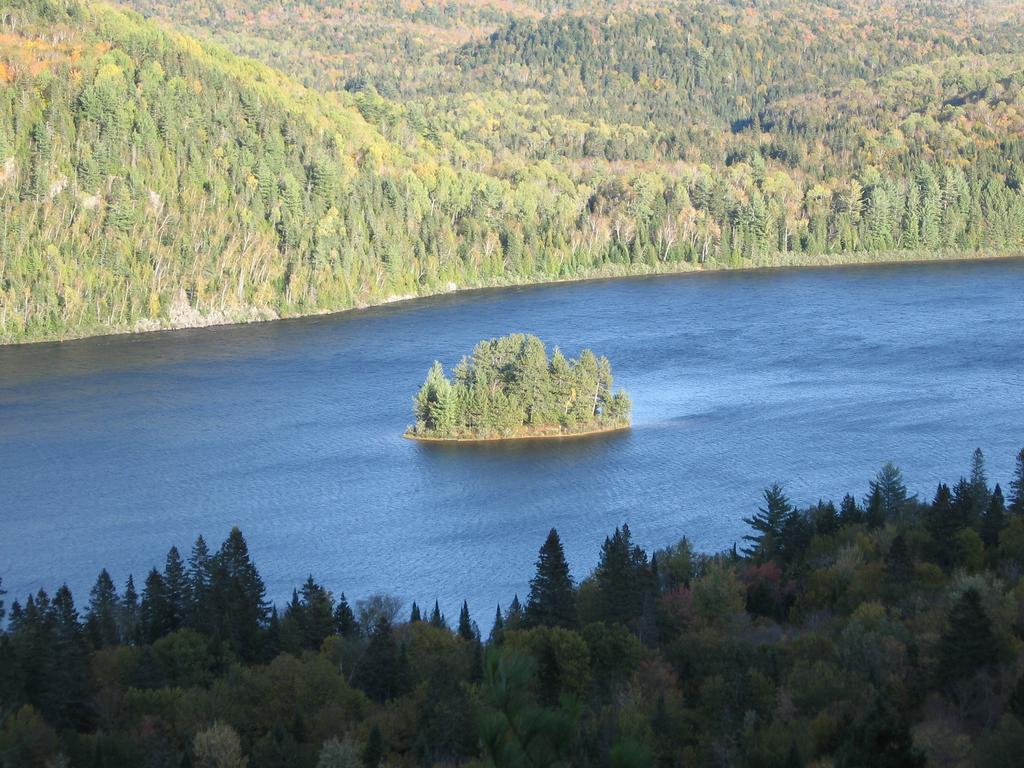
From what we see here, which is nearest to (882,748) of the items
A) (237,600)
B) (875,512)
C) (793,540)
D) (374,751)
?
(374,751)

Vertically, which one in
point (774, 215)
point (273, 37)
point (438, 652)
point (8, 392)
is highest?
point (273, 37)

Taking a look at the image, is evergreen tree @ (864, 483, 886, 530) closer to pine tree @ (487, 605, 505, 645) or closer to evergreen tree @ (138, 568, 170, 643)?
pine tree @ (487, 605, 505, 645)

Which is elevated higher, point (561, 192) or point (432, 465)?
point (561, 192)

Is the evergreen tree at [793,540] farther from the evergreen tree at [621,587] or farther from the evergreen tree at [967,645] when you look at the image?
the evergreen tree at [967,645]

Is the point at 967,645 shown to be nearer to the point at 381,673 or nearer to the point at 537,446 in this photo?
the point at 381,673

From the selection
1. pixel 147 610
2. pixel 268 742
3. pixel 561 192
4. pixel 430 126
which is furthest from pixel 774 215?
pixel 268 742

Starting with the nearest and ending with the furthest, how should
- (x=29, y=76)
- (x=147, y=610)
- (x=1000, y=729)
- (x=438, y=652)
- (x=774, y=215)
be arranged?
1. (x=1000, y=729)
2. (x=438, y=652)
3. (x=147, y=610)
4. (x=29, y=76)
5. (x=774, y=215)

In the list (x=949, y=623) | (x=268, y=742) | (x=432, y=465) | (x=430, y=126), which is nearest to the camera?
(x=268, y=742)

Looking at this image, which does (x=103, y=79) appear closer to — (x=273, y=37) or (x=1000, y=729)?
(x=1000, y=729)
